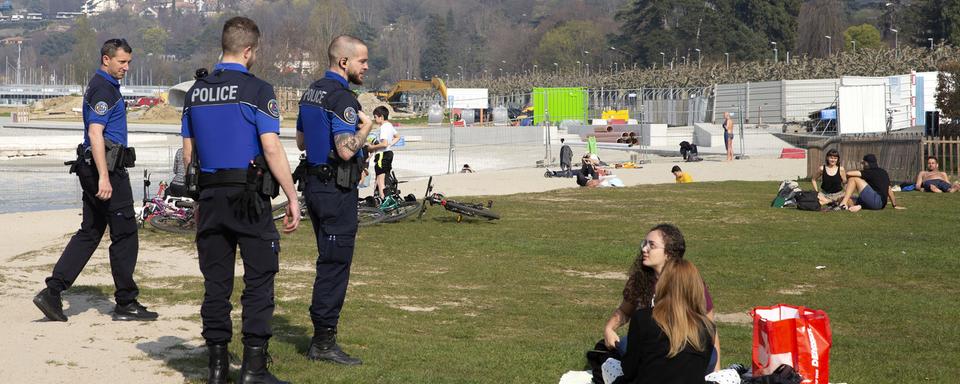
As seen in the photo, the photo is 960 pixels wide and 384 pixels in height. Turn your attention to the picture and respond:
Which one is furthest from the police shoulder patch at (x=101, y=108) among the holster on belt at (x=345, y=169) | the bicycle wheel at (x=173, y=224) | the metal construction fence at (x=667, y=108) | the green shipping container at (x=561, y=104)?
the green shipping container at (x=561, y=104)

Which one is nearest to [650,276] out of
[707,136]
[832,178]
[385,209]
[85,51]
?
[385,209]

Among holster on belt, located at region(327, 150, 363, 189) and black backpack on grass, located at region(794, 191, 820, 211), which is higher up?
holster on belt, located at region(327, 150, 363, 189)

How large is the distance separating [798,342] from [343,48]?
3.09 m

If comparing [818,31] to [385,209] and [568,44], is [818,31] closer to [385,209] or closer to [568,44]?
[568,44]

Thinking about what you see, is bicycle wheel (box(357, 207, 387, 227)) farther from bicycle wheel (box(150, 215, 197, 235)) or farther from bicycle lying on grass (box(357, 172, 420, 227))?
bicycle wheel (box(150, 215, 197, 235))

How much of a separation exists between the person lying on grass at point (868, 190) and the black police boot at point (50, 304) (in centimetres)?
1355

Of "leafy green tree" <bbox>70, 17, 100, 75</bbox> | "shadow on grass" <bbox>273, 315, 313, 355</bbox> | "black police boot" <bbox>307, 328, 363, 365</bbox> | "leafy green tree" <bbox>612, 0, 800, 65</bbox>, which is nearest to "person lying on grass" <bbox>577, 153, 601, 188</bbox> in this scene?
"shadow on grass" <bbox>273, 315, 313, 355</bbox>

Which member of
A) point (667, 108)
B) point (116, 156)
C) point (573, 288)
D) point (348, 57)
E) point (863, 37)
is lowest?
point (573, 288)

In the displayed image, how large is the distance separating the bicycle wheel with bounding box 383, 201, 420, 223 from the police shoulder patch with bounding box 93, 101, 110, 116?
26.0 ft

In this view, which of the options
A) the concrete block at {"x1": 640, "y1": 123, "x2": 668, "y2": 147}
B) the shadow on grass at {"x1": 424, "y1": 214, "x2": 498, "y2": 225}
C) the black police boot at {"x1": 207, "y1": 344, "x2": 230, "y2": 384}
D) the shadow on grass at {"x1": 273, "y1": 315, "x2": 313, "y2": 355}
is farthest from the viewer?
the concrete block at {"x1": 640, "y1": 123, "x2": 668, "y2": 147}

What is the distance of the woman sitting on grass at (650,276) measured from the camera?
248 inches

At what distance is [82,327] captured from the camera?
8422mm

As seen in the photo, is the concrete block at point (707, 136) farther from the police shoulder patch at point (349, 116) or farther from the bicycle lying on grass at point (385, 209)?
the police shoulder patch at point (349, 116)

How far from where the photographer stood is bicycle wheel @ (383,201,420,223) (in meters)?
16.5
